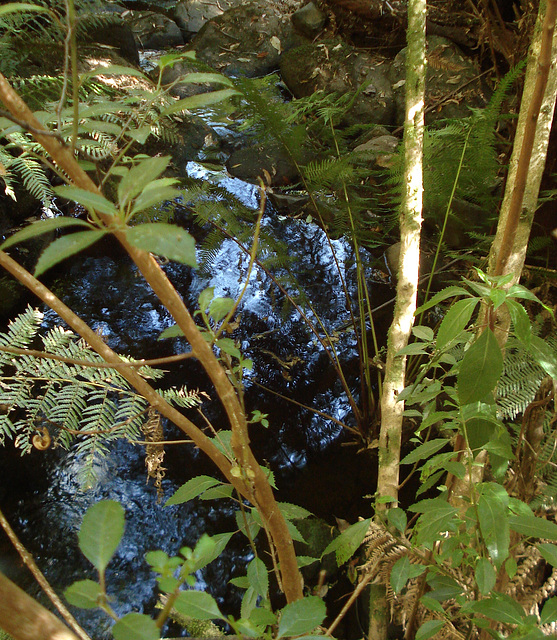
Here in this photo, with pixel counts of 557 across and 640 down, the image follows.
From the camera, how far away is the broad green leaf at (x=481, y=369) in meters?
0.66

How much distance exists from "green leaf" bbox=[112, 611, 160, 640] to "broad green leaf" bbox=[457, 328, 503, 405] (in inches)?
20.3

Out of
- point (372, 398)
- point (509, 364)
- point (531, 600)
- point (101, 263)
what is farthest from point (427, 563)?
point (101, 263)

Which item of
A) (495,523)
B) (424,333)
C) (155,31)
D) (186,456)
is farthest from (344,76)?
(495,523)

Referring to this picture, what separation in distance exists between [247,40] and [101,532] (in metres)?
5.68

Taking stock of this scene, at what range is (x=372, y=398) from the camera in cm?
201

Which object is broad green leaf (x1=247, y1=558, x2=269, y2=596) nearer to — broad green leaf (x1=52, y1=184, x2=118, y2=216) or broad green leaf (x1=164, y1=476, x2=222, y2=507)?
broad green leaf (x1=164, y1=476, x2=222, y2=507)

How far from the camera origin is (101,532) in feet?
1.33

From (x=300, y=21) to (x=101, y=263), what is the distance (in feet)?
11.3

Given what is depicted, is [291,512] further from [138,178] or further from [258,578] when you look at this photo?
[138,178]

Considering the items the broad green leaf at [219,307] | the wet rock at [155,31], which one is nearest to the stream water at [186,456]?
the broad green leaf at [219,307]

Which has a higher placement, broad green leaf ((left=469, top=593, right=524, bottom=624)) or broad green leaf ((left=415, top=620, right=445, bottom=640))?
broad green leaf ((left=469, top=593, right=524, bottom=624))

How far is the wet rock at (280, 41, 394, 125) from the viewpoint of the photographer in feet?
13.0

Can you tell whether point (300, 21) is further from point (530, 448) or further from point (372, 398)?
point (530, 448)

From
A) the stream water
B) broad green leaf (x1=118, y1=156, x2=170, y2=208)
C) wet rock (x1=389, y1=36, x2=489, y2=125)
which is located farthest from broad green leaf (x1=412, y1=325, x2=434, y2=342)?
wet rock (x1=389, y1=36, x2=489, y2=125)
